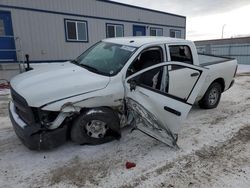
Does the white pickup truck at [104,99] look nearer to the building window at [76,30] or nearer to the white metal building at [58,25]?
the white metal building at [58,25]

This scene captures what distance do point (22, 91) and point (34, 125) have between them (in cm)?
58

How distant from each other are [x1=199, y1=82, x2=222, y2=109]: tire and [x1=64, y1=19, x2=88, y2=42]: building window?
9.33 m

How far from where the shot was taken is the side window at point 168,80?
12.8 ft

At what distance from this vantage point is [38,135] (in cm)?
315

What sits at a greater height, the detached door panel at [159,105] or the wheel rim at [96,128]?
the detached door panel at [159,105]

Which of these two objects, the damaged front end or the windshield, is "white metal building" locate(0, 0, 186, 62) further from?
the damaged front end

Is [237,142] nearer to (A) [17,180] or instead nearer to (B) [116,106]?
(B) [116,106]

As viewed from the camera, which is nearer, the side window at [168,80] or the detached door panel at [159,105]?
the detached door panel at [159,105]

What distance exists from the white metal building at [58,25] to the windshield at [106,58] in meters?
7.38

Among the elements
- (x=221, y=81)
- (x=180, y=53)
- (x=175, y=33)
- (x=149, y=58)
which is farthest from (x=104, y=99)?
(x=175, y=33)

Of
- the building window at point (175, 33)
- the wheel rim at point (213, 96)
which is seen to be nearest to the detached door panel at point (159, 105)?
the wheel rim at point (213, 96)

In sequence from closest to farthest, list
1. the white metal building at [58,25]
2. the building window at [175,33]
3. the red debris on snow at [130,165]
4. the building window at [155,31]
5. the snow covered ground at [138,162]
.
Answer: the snow covered ground at [138,162] < the red debris on snow at [130,165] < the white metal building at [58,25] < the building window at [155,31] < the building window at [175,33]

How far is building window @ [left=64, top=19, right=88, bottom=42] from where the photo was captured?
12.2 m

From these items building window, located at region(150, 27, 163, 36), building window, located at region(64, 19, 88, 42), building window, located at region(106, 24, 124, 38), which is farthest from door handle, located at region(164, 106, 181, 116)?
building window, located at region(150, 27, 163, 36)
